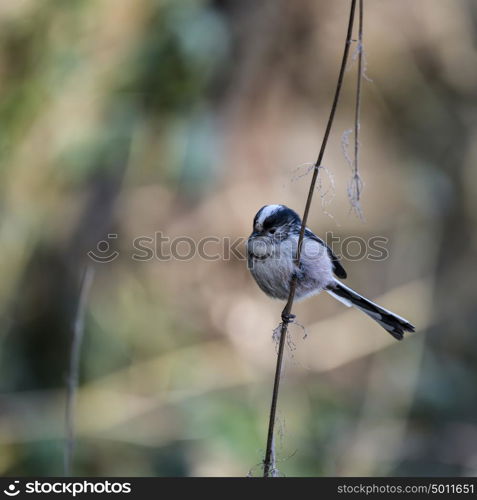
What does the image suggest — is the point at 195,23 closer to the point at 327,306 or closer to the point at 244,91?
A: the point at 244,91

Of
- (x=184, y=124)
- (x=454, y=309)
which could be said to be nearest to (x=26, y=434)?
(x=184, y=124)

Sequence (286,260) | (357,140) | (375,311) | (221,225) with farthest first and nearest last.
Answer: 1. (221,225)
2. (375,311)
3. (286,260)
4. (357,140)

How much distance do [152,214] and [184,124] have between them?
82 centimetres

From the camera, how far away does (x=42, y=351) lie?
5398 millimetres
